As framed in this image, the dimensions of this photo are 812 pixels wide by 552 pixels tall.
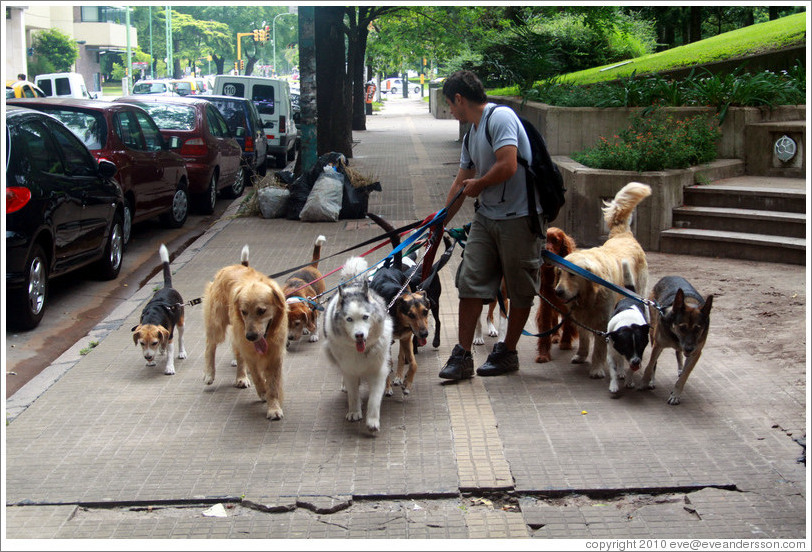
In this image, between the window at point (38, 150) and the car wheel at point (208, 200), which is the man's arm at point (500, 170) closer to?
the window at point (38, 150)

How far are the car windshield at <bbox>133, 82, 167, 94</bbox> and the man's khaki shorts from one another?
38458mm

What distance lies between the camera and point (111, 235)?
10.2m

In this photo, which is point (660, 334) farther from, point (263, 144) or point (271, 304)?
point (263, 144)

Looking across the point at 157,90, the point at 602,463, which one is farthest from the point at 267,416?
the point at 157,90

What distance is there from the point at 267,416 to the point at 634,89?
391 inches

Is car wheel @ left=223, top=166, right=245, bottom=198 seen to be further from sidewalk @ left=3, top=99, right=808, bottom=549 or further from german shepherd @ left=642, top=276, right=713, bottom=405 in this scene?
german shepherd @ left=642, top=276, right=713, bottom=405

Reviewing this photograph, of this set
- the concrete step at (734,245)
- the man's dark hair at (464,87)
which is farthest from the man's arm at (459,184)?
the concrete step at (734,245)

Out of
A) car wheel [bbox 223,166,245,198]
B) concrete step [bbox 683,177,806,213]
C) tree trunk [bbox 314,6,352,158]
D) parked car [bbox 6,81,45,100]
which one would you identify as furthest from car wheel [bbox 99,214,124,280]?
parked car [bbox 6,81,45,100]

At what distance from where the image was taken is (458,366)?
6.33m

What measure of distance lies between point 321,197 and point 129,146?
3162 millimetres

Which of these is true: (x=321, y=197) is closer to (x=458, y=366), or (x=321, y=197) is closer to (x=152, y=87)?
(x=458, y=366)

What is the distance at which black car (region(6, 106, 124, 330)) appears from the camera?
7.78 metres

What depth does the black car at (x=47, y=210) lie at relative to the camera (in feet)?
25.5

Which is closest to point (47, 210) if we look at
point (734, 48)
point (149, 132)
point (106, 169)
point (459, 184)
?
point (106, 169)
